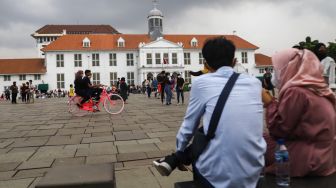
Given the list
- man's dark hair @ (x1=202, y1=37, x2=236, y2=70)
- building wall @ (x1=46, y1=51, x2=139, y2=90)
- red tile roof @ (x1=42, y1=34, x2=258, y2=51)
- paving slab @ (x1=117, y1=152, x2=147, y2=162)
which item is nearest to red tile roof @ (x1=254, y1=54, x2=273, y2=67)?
red tile roof @ (x1=42, y1=34, x2=258, y2=51)

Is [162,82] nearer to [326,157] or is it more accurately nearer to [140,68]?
[326,157]

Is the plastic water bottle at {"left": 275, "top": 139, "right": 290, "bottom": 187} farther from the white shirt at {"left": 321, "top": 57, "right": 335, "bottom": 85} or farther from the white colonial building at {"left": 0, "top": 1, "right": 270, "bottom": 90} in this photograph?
the white colonial building at {"left": 0, "top": 1, "right": 270, "bottom": 90}

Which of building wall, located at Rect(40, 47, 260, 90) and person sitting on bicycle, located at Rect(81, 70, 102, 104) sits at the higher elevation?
building wall, located at Rect(40, 47, 260, 90)

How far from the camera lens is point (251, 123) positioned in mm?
2564

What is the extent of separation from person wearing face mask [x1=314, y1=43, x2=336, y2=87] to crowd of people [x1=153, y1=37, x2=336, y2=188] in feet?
18.1

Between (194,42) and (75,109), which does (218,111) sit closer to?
(75,109)

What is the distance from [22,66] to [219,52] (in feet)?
242

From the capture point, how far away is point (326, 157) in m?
3.06

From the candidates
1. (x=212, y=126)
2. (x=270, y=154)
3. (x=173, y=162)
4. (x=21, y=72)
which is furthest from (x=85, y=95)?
(x=21, y=72)

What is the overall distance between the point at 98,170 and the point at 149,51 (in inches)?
2490

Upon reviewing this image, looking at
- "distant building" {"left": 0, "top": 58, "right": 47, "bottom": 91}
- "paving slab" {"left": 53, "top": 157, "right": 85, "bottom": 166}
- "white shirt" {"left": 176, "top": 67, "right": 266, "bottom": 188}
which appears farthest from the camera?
"distant building" {"left": 0, "top": 58, "right": 47, "bottom": 91}

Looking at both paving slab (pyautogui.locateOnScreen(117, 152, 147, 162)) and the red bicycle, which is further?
the red bicycle

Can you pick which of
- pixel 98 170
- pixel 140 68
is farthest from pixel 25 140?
pixel 140 68

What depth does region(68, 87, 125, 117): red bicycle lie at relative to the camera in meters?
13.5
